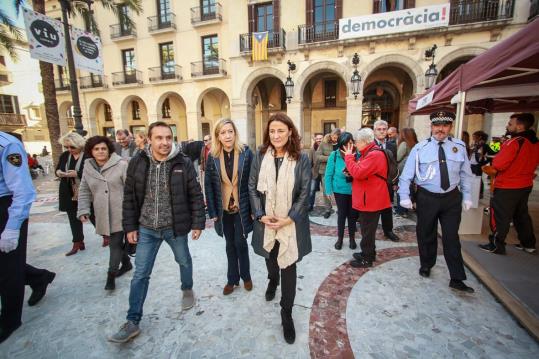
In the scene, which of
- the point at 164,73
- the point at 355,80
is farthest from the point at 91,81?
the point at 355,80

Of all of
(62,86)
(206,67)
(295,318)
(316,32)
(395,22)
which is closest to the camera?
(295,318)

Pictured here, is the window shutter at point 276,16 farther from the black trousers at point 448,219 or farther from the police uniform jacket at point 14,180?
the police uniform jacket at point 14,180

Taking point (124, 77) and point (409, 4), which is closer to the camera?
point (409, 4)

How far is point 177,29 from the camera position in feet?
56.7

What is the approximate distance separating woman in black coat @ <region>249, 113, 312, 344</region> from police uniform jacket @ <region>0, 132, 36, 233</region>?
2.00 meters

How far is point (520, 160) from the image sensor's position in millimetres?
3336

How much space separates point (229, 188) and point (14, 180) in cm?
182

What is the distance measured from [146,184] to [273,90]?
59.5 ft

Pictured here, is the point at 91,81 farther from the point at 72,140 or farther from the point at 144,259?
the point at 144,259

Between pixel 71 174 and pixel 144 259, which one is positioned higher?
pixel 71 174

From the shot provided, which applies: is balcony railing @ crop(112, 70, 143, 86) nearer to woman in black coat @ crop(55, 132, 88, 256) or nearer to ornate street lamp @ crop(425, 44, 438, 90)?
woman in black coat @ crop(55, 132, 88, 256)

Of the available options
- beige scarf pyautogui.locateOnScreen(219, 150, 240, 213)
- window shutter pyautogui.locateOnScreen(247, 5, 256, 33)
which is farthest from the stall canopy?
window shutter pyautogui.locateOnScreen(247, 5, 256, 33)

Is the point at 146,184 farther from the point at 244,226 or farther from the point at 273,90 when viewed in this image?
the point at 273,90

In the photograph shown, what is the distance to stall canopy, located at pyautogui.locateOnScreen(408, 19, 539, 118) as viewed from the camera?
6.89 ft
